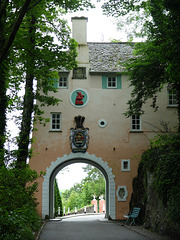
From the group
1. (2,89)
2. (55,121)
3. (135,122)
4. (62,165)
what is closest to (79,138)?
(55,121)

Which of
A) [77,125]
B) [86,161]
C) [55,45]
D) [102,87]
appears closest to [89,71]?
[102,87]

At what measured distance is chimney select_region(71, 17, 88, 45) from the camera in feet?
81.9

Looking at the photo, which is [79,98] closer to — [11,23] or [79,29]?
[79,29]

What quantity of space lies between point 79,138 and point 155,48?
328 inches

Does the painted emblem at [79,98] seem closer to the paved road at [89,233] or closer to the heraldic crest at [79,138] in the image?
the heraldic crest at [79,138]

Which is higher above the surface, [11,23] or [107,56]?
[107,56]

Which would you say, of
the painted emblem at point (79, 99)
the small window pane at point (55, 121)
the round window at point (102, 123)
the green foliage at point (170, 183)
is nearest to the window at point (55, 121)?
the small window pane at point (55, 121)

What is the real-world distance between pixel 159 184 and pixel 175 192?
1.00 m

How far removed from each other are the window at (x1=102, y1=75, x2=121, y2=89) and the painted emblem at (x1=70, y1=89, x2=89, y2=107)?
1436mm

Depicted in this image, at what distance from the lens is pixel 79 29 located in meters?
25.2

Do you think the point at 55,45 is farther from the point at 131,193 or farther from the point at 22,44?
the point at 131,193

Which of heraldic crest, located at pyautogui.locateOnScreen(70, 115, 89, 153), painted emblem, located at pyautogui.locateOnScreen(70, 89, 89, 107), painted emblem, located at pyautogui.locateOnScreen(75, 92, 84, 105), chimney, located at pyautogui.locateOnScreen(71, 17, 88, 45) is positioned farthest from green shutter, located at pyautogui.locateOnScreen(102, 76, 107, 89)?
chimney, located at pyautogui.locateOnScreen(71, 17, 88, 45)

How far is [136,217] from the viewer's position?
17.8m

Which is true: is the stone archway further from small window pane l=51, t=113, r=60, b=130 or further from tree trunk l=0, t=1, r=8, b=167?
tree trunk l=0, t=1, r=8, b=167
